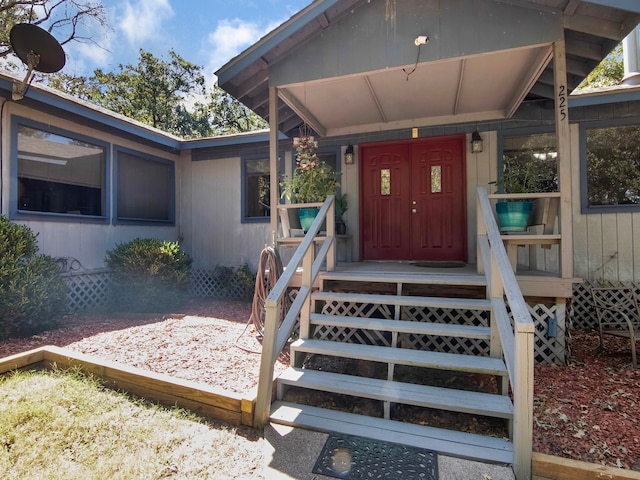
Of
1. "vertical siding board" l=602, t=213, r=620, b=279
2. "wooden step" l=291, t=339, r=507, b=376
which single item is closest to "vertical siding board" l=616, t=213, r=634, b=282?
"vertical siding board" l=602, t=213, r=620, b=279

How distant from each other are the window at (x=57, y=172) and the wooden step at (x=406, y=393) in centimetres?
476

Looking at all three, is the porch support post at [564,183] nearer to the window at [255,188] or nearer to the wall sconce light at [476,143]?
the wall sconce light at [476,143]

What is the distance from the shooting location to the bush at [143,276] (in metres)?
5.47

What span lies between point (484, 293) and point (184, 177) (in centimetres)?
649

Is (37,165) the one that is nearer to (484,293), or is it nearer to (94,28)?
(94,28)

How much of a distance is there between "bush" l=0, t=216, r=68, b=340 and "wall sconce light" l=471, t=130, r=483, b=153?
6.05 metres

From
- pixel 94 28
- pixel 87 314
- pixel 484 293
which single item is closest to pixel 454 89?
pixel 484 293

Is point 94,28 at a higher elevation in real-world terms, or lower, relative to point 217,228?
higher

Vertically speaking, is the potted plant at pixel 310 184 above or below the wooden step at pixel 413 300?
above

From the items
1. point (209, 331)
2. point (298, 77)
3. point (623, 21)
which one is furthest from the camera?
point (209, 331)

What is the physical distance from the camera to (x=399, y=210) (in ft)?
18.4

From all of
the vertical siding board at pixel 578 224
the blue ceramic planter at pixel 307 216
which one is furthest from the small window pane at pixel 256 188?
the vertical siding board at pixel 578 224

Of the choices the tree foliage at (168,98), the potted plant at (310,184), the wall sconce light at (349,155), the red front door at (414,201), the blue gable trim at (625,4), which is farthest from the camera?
the tree foliage at (168,98)

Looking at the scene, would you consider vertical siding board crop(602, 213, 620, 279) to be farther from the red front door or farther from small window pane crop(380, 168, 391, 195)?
small window pane crop(380, 168, 391, 195)
